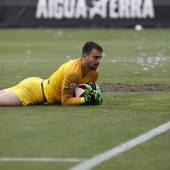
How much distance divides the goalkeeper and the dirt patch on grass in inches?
92.7

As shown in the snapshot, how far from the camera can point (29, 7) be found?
3356cm

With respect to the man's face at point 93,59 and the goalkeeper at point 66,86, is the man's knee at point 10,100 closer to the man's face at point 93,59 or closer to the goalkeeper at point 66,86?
the goalkeeper at point 66,86

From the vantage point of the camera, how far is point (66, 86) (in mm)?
11773

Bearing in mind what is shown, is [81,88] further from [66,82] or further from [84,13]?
[84,13]

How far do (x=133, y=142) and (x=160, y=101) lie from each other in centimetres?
385

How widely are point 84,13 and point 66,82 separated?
21.9 meters

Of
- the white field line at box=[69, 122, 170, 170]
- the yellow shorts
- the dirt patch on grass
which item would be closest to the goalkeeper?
the yellow shorts

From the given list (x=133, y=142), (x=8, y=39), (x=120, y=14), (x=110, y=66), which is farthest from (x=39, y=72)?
(x=120, y=14)

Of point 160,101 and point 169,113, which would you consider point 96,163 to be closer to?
point 169,113

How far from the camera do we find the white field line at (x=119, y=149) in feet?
25.5

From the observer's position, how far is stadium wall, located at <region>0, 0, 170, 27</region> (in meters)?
33.1

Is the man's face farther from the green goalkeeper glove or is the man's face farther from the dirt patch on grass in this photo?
the dirt patch on grass

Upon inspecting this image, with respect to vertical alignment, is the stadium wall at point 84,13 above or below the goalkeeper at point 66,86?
above

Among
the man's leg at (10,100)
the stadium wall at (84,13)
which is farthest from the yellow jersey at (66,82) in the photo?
the stadium wall at (84,13)
